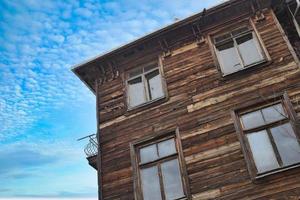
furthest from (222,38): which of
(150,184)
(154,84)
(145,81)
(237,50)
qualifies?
(150,184)

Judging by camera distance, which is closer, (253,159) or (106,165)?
(253,159)

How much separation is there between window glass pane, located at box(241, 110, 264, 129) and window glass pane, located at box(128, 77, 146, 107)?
3.59 metres

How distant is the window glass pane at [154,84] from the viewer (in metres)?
11.4

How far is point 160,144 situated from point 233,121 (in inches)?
89.3

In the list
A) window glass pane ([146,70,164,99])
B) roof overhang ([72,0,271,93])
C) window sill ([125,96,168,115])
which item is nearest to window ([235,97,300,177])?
window sill ([125,96,168,115])

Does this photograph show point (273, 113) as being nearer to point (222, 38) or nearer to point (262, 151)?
point (262, 151)

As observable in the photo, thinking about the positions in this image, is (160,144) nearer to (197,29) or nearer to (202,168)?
(202,168)

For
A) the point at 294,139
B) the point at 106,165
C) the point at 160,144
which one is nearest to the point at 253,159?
the point at 294,139

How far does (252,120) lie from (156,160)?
293cm

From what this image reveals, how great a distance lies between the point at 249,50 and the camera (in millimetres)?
10695

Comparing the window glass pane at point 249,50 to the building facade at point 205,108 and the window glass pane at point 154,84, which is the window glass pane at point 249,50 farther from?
the window glass pane at point 154,84

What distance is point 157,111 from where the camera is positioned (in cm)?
1078

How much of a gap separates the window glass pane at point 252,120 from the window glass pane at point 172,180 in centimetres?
218

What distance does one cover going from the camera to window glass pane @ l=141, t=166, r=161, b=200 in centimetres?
951
